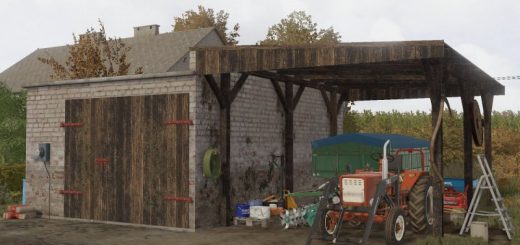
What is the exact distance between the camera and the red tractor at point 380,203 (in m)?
8.73

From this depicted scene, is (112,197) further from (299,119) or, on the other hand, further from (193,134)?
(299,119)

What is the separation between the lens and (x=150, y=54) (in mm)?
28547

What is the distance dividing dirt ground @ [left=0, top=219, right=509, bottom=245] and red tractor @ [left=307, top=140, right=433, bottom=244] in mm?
378

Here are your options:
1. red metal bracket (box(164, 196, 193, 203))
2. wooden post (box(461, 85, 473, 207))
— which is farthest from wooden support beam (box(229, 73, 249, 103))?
wooden post (box(461, 85, 473, 207))

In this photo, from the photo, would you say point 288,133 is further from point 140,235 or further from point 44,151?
point 44,151

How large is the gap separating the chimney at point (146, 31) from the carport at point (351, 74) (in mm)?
18381

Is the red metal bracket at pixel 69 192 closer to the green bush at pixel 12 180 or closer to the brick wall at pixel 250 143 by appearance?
the brick wall at pixel 250 143

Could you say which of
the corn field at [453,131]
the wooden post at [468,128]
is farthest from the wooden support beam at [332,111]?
the corn field at [453,131]

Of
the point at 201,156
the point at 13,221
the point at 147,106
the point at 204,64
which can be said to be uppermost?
the point at 204,64

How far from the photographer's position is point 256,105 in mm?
13031

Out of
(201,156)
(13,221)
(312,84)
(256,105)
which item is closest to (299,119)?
(312,84)

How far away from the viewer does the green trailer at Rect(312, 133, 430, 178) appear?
42.7 feet

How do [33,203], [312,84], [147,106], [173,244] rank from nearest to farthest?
1. [173,244]
2. [147,106]
3. [33,203]
4. [312,84]

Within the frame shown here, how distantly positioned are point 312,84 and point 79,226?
23.1 ft
